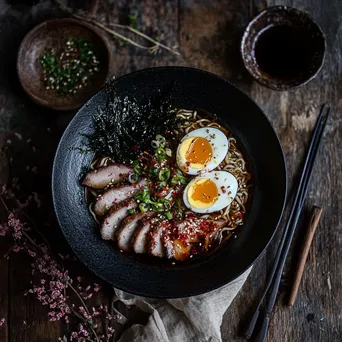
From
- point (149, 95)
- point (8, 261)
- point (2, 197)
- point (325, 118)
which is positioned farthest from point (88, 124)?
point (325, 118)

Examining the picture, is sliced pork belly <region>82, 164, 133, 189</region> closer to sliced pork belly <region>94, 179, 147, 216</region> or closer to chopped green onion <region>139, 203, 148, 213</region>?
sliced pork belly <region>94, 179, 147, 216</region>

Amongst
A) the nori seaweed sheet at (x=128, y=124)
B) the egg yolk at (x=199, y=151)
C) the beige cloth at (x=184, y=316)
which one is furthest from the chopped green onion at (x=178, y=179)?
the beige cloth at (x=184, y=316)

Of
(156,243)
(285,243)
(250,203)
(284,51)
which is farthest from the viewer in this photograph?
(284,51)

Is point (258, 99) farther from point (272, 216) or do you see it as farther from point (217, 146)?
point (272, 216)

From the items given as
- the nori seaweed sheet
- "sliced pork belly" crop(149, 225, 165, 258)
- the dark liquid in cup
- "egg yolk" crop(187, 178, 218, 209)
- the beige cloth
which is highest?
the dark liquid in cup

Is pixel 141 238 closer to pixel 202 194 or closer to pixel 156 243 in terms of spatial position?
pixel 156 243

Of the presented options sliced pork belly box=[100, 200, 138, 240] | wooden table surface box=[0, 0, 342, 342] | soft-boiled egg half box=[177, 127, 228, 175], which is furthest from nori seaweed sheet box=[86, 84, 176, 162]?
wooden table surface box=[0, 0, 342, 342]

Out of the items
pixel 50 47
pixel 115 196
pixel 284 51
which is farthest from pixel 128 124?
pixel 284 51
